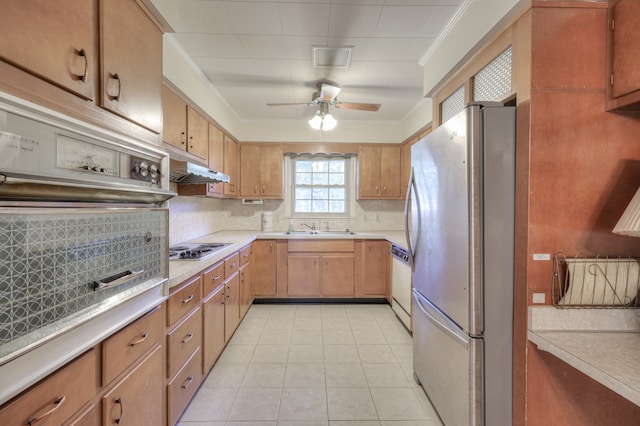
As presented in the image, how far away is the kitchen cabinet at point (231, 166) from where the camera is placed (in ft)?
11.9

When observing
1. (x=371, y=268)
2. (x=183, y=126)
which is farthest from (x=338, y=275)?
(x=183, y=126)

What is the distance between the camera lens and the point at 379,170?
4.21 meters

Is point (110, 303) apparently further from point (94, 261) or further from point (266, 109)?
point (266, 109)

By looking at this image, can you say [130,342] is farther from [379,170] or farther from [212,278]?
[379,170]

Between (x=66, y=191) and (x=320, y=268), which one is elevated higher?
(x=66, y=191)

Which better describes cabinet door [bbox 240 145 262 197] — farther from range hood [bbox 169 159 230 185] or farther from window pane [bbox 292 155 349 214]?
range hood [bbox 169 159 230 185]

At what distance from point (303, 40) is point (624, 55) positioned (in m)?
1.85

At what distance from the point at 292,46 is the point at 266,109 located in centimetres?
157

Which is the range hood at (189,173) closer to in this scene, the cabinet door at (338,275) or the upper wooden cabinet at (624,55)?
the cabinet door at (338,275)

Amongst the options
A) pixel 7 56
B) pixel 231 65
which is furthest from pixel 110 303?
pixel 231 65

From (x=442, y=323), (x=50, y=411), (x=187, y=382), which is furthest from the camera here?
(x=187, y=382)

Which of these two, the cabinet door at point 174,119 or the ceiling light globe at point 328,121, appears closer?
the cabinet door at point 174,119

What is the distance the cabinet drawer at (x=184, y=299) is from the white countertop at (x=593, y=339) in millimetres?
1755

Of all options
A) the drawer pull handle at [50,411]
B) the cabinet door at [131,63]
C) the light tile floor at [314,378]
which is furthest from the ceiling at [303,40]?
the light tile floor at [314,378]
